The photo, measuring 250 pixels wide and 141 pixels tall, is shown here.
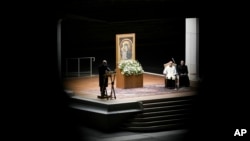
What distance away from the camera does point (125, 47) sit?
28266 millimetres

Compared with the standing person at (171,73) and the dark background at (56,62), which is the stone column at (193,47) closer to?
the dark background at (56,62)

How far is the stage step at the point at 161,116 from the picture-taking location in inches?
991

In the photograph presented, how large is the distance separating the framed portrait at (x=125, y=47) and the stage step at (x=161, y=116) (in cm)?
341

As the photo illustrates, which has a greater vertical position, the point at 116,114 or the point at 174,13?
the point at 174,13

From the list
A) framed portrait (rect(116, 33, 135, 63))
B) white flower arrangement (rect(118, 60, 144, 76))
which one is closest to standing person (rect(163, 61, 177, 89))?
white flower arrangement (rect(118, 60, 144, 76))

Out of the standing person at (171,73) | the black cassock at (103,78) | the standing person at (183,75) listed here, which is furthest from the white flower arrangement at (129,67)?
the black cassock at (103,78)

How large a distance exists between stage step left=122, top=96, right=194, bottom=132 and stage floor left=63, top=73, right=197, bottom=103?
0.45m

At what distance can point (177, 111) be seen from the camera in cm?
2597

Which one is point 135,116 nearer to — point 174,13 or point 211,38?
point 174,13

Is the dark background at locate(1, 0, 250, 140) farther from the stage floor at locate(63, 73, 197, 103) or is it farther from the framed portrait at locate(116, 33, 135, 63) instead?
the framed portrait at locate(116, 33, 135, 63)

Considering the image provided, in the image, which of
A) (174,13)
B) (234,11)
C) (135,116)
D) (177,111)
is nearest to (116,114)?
(135,116)

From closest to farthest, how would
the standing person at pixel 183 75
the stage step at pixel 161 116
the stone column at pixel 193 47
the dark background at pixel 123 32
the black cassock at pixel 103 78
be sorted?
the stage step at pixel 161 116, the black cassock at pixel 103 78, the standing person at pixel 183 75, the stone column at pixel 193 47, the dark background at pixel 123 32

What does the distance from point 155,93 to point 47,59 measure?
5721mm

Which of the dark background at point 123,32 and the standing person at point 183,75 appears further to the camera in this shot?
the dark background at point 123,32
